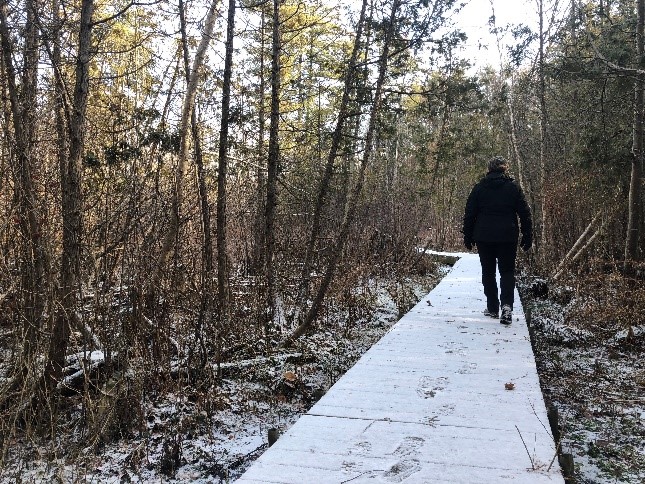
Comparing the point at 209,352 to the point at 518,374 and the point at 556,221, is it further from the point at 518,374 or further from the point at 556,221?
the point at 556,221

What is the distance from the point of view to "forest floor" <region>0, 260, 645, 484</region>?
4020mm

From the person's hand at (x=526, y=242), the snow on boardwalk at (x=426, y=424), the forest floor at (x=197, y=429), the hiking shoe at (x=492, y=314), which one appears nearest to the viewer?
the snow on boardwalk at (x=426, y=424)

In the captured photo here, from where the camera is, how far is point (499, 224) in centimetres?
627

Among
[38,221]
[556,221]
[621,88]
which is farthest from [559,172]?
[38,221]

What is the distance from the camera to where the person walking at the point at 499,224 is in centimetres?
628

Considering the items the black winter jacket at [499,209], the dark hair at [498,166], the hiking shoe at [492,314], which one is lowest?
the hiking shoe at [492,314]

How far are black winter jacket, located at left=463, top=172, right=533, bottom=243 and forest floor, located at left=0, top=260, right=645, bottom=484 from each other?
1.56 m

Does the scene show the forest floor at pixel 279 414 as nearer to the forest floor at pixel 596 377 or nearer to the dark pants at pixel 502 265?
the forest floor at pixel 596 377

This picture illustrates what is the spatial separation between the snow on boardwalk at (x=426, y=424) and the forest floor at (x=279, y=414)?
612 mm

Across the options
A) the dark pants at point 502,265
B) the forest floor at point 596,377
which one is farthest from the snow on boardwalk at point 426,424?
the dark pants at point 502,265

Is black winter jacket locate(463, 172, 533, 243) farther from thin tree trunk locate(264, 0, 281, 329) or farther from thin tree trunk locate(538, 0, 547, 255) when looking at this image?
thin tree trunk locate(538, 0, 547, 255)

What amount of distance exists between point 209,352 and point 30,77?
3309 millimetres

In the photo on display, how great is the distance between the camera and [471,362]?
486 centimetres

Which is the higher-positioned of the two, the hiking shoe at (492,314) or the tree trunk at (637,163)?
the tree trunk at (637,163)
